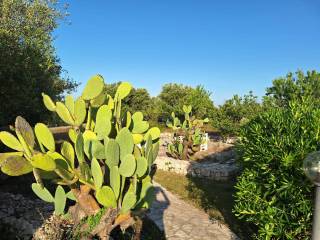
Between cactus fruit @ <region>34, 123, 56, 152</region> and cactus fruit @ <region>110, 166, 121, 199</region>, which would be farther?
cactus fruit @ <region>34, 123, 56, 152</region>

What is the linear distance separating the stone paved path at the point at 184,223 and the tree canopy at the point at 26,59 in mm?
5644

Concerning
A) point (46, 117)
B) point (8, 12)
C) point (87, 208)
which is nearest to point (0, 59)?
point (46, 117)

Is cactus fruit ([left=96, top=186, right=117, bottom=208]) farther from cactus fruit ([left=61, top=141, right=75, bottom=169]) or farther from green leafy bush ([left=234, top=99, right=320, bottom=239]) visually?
green leafy bush ([left=234, top=99, right=320, bottom=239])

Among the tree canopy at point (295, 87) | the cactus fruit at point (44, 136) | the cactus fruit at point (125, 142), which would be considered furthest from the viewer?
the tree canopy at point (295, 87)

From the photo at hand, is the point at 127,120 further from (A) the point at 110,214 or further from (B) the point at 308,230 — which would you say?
(B) the point at 308,230

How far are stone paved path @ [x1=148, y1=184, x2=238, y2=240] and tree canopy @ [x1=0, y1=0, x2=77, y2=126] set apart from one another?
18.5 ft

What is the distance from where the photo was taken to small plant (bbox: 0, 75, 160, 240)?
18.4 feet

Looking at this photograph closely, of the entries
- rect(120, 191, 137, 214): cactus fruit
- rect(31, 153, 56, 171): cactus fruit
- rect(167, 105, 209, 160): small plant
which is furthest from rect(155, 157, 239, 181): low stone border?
rect(31, 153, 56, 171): cactus fruit

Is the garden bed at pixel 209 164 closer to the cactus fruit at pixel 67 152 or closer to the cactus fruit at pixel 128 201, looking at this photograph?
the cactus fruit at pixel 128 201

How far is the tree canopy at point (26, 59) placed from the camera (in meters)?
11.5

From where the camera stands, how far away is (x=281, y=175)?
600 cm

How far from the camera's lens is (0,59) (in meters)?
11.1

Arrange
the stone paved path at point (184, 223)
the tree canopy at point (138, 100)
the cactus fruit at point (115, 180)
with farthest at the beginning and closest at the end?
1. the tree canopy at point (138, 100)
2. the stone paved path at point (184, 223)
3. the cactus fruit at point (115, 180)

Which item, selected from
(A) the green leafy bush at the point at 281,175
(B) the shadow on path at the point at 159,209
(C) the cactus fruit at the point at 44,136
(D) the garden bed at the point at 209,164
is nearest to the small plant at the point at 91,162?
(C) the cactus fruit at the point at 44,136
